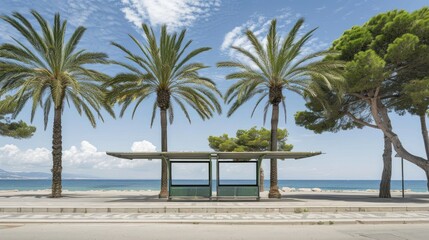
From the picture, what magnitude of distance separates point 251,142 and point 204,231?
98.1 feet

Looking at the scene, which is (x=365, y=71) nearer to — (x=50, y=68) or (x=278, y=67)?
(x=278, y=67)

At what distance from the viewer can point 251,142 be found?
40812 mm

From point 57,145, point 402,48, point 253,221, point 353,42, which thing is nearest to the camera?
point 253,221

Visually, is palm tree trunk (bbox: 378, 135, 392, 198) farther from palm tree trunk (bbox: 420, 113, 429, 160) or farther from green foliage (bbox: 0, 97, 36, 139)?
green foliage (bbox: 0, 97, 36, 139)

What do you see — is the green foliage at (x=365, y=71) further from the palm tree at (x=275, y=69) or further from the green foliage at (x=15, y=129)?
the green foliage at (x=15, y=129)

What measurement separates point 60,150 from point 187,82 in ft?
31.4

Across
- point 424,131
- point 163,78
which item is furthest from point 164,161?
point 424,131

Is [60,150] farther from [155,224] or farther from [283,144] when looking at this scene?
[283,144]

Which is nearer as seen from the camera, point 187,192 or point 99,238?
point 99,238

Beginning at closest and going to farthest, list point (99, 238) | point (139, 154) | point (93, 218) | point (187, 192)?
point (99, 238) < point (93, 218) < point (139, 154) < point (187, 192)

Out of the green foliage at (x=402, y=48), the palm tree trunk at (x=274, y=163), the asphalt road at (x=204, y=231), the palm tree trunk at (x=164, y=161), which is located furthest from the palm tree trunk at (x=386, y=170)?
the asphalt road at (x=204, y=231)

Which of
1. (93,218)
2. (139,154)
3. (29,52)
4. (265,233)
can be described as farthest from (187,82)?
(265,233)

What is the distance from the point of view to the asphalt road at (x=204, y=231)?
10.2 metres

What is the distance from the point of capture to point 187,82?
2522 cm
